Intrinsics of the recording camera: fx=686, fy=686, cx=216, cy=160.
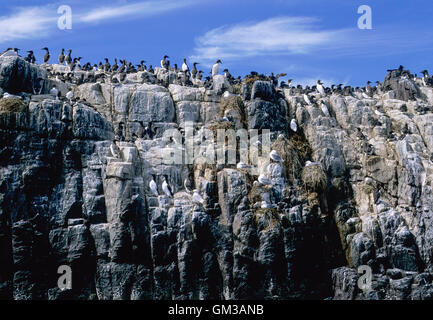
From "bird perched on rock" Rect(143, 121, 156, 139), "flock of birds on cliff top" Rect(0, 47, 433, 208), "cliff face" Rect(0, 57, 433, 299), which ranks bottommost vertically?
"cliff face" Rect(0, 57, 433, 299)

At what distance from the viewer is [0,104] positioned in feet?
112

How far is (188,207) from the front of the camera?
34.8 m

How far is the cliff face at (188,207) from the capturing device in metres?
33.5

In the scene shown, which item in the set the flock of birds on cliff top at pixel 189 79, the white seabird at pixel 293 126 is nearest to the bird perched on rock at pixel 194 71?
the flock of birds on cliff top at pixel 189 79

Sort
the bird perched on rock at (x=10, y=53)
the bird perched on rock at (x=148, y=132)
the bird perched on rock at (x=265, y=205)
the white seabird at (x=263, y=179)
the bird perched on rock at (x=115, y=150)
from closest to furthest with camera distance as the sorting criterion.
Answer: the bird perched on rock at (x=265, y=205), the bird perched on rock at (x=115, y=150), the white seabird at (x=263, y=179), the bird perched on rock at (x=148, y=132), the bird perched on rock at (x=10, y=53)

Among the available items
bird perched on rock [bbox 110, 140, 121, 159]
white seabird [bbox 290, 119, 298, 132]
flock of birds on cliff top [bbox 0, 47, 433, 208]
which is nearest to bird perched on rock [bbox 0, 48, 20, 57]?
flock of birds on cliff top [bbox 0, 47, 433, 208]

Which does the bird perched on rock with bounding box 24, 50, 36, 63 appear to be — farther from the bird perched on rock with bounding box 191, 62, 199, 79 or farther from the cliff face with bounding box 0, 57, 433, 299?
the bird perched on rock with bounding box 191, 62, 199, 79

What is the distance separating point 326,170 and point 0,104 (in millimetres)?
18007

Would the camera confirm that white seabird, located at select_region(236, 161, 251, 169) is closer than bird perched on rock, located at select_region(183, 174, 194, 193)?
No

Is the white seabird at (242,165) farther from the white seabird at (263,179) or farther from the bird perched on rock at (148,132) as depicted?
the bird perched on rock at (148,132)

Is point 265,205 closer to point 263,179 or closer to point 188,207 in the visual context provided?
point 263,179

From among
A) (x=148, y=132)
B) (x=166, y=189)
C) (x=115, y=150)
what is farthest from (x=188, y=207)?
(x=148, y=132)

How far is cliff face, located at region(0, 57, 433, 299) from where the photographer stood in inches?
1320

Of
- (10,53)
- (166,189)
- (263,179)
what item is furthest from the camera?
(10,53)
